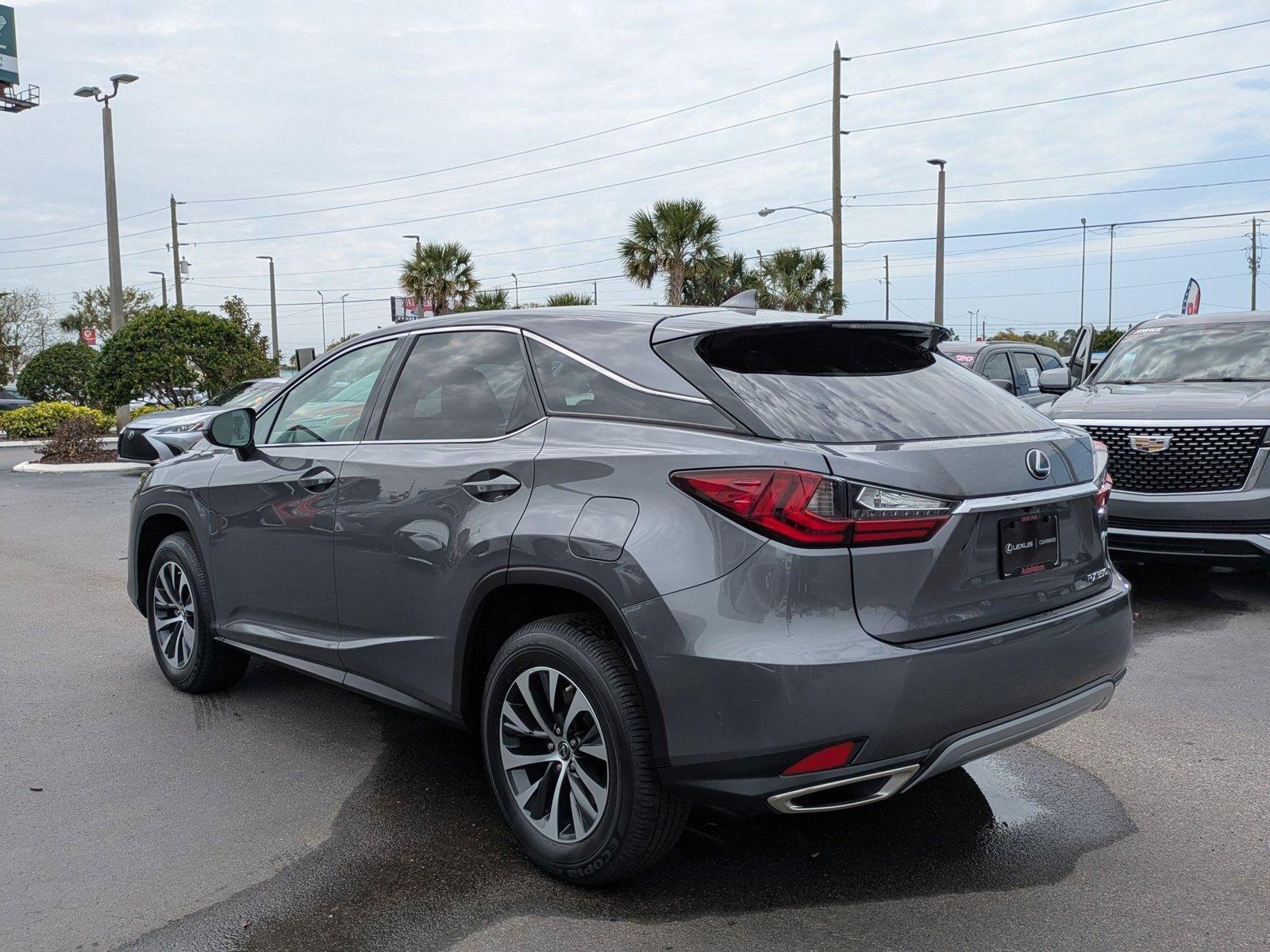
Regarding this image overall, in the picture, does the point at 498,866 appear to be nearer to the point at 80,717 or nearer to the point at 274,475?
the point at 274,475

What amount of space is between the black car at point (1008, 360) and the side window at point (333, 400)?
401 inches

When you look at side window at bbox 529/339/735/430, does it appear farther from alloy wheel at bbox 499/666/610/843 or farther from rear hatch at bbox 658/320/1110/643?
alloy wheel at bbox 499/666/610/843

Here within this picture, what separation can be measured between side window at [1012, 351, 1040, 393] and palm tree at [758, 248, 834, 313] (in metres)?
22.4

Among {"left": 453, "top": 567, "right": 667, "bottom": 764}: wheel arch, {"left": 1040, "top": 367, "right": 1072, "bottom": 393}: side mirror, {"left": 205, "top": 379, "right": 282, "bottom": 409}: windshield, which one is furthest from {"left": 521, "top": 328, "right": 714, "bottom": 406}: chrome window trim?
{"left": 205, "top": 379, "right": 282, "bottom": 409}: windshield

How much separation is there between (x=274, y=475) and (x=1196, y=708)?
408 centimetres

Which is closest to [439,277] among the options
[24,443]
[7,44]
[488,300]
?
[488,300]

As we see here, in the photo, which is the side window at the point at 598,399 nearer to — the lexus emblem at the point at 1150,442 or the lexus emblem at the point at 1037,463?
the lexus emblem at the point at 1037,463

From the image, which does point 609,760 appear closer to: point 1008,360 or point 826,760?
point 826,760

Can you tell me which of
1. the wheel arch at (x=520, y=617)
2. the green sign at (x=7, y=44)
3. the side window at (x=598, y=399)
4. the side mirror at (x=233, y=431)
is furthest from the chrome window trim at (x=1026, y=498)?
the green sign at (x=7, y=44)

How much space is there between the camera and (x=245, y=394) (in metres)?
17.3

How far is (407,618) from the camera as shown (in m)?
3.81

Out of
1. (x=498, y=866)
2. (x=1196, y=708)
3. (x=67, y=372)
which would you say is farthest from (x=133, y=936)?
(x=67, y=372)

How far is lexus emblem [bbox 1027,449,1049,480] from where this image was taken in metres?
3.26

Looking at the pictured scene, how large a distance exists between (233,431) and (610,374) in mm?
2062
